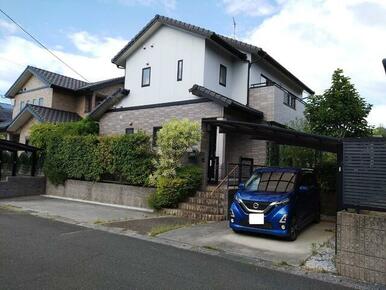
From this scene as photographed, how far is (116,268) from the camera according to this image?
5.41 metres

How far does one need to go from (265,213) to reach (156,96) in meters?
10.3

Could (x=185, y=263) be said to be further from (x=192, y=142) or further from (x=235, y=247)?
(x=192, y=142)

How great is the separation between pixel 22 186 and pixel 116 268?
39.8ft

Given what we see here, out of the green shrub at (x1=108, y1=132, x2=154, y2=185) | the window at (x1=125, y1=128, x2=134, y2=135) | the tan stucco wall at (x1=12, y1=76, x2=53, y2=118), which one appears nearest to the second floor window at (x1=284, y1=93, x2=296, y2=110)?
the window at (x1=125, y1=128, x2=134, y2=135)

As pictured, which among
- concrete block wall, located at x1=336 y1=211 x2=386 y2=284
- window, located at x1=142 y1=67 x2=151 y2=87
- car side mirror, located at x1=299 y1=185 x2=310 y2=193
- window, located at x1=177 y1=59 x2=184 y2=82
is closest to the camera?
concrete block wall, located at x1=336 y1=211 x2=386 y2=284

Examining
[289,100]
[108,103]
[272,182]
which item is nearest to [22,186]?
[108,103]

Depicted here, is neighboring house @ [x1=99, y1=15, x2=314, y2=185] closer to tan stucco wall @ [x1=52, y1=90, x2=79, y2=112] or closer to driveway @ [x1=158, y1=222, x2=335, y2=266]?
driveway @ [x1=158, y1=222, x2=335, y2=266]

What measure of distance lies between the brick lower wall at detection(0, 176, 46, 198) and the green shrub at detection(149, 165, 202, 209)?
729 cm

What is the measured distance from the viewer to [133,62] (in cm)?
1805

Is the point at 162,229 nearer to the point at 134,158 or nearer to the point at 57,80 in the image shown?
the point at 134,158

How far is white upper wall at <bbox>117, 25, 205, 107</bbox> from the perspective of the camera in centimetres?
1555

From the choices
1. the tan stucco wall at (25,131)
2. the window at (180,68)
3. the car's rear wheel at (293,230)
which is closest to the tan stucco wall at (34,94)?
the tan stucco wall at (25,131)

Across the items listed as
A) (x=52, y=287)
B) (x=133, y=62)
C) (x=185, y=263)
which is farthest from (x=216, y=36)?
(x=52, y=287)

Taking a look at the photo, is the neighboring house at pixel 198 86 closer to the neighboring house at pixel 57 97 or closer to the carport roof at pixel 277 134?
the carport roof at pixel 277 134
